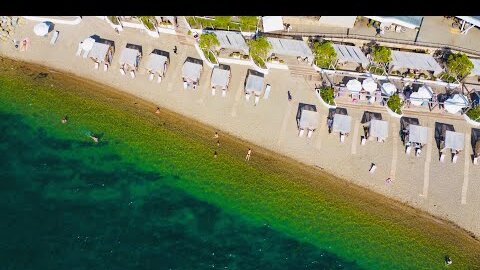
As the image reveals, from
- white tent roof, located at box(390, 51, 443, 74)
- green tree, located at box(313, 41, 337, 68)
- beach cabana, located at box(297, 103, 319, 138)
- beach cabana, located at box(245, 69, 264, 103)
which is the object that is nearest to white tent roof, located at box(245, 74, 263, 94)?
beach cabana, located at box(245, 69, 264, 103)

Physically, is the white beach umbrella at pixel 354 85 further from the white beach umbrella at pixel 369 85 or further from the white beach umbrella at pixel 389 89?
the white beach umbrella at pixel 389 89

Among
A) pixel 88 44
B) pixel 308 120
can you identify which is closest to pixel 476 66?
pixel 308 120

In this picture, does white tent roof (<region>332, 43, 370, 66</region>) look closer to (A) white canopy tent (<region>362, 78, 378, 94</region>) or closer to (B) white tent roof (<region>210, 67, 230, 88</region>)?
(A) white canopy tent (<region>362, 78, 378, 94</region>)

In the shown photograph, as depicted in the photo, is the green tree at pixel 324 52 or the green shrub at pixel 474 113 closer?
the green tree at pixel 324 52

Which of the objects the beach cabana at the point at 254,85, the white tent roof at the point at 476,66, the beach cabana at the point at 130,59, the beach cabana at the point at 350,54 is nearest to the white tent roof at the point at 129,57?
the beach cabana at the point at 130,59

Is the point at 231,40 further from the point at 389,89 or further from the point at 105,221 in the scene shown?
the point at 105,221

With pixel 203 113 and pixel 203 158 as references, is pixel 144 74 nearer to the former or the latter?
pixel 203 113
